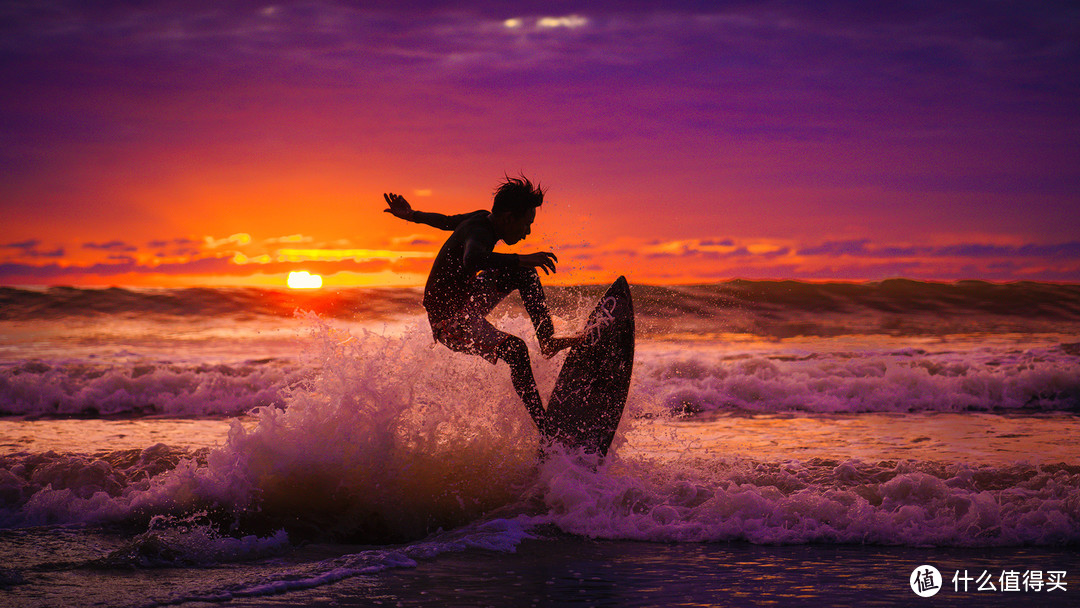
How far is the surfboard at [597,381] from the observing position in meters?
6.40

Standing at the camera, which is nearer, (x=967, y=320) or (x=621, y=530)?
(x=621, y=530)

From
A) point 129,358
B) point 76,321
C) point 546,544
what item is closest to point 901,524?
point 546,544

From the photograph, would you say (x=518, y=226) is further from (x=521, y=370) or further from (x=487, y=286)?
(x=521, y=370)

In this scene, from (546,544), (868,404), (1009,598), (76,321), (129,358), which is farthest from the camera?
(76,321)

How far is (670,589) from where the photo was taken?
449 centimetres

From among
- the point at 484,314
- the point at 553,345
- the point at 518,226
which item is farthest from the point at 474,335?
the point at 518,226

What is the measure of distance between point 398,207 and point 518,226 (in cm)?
100

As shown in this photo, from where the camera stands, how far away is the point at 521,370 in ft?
19.6

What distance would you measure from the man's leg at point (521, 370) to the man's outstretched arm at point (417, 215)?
40.2 inches

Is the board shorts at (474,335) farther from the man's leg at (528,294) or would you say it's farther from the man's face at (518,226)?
the man's face at (518,226)

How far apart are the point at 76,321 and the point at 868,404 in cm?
2157

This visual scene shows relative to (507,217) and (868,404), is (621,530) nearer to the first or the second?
(507,217)

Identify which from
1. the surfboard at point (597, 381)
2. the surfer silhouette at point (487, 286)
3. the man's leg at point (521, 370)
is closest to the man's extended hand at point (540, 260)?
the surfer silhouette at point (487, 286)

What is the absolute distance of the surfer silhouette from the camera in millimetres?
5805
